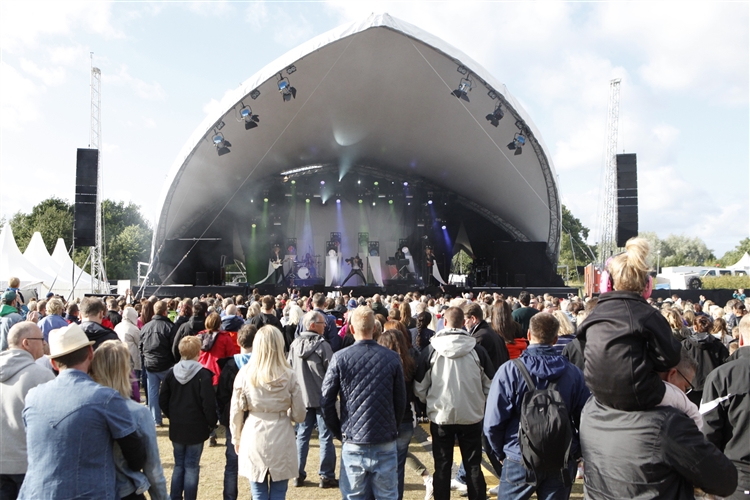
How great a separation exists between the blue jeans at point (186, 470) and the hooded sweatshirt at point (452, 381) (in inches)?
58.9

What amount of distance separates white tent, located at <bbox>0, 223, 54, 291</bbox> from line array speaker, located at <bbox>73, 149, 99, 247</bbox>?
8043 mm

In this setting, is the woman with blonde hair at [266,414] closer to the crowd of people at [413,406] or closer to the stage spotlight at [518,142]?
the crowd of people at [413,406]

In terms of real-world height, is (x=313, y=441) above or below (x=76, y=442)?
below

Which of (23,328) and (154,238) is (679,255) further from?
(23,328)

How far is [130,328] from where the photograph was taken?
20.3 ft

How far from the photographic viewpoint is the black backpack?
2.31 meters

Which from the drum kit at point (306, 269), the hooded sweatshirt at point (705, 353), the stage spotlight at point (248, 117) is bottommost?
the hooded sweatshirt at point (705, 353)

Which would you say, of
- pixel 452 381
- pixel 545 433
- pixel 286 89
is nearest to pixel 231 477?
pixel 452 381

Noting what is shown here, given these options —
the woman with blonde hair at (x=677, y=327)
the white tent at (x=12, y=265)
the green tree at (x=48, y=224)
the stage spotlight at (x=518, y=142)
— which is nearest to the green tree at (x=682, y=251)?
the stage spotlight at (x=518, y=142)

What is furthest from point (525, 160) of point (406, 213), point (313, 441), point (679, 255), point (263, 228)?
point (679, 255)

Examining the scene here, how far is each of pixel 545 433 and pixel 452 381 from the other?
1346 mm

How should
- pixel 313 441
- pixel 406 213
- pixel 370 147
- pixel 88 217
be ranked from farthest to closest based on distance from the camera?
pixel 406 213
pixel 370 147
pixel 88 217
pixel 313 441

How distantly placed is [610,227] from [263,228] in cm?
1302

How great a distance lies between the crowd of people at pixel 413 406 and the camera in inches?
75.0
